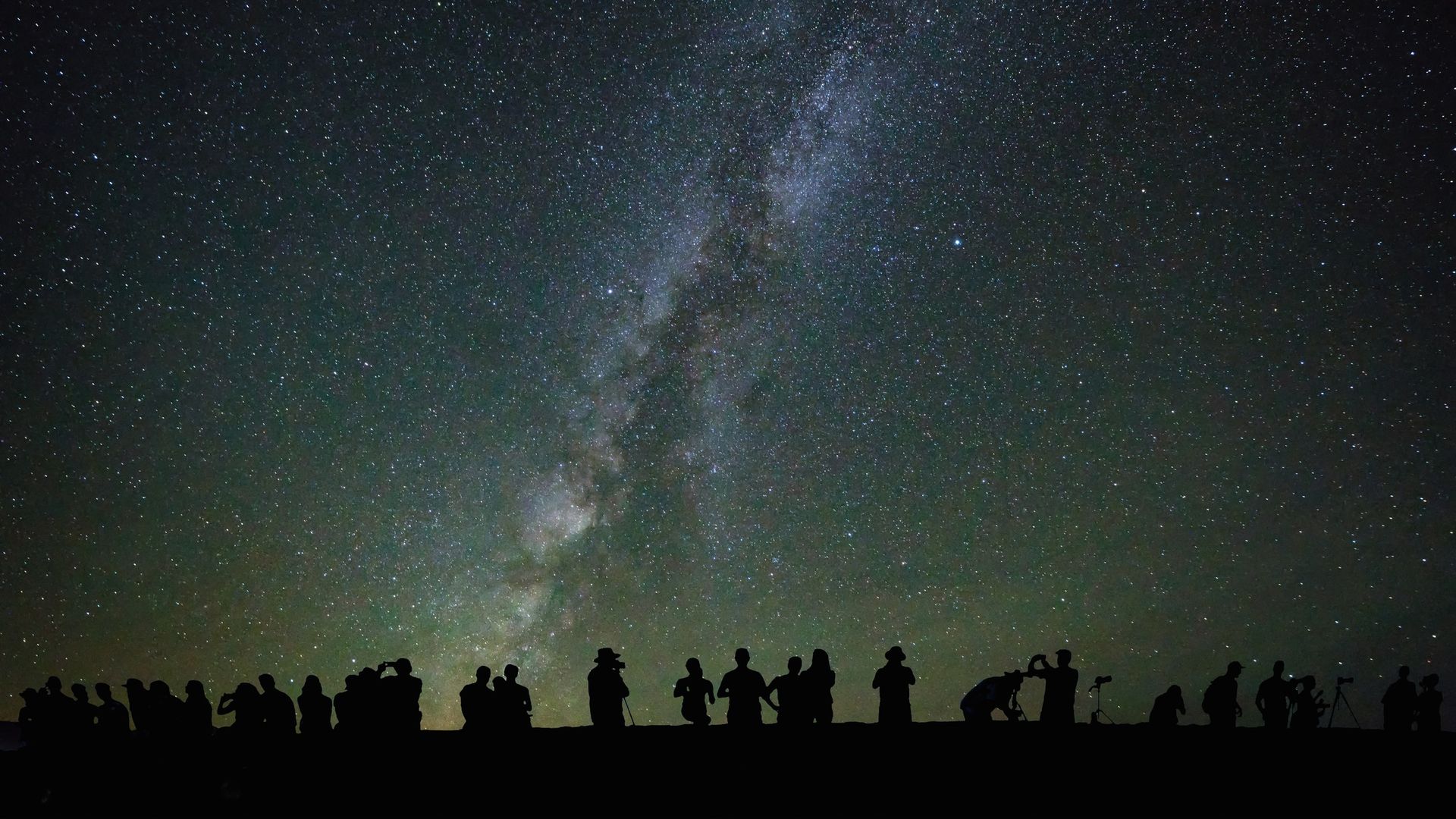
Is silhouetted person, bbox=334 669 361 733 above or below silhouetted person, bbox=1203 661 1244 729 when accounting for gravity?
above

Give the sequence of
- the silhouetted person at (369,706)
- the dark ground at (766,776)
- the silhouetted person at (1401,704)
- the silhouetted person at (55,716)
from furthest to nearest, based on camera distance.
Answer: the silhouetted person at (1401,704) → the silhouetted person at (55,716) → the silhouetted person at (369,706) → the dark ground at (766,776)

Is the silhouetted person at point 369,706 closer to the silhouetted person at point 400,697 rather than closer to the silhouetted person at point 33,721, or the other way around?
the silhouetted person at point 400,697

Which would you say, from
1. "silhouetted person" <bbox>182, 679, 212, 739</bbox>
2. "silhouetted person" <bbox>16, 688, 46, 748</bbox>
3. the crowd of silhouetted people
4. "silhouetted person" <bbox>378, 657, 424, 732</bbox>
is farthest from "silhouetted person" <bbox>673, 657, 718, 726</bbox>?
"silhouetted person" <bbox>16, 688, 46, 748</bbox>

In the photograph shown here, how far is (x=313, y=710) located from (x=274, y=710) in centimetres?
46

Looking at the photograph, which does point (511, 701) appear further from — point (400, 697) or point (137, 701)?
point (137, 701)

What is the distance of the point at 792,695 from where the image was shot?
11.7 meters

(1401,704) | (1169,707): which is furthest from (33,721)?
(1401,704)

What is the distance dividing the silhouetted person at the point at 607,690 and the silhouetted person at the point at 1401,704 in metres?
11.2

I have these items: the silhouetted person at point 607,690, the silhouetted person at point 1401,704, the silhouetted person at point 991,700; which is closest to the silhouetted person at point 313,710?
the silhouetted person at point 607,690

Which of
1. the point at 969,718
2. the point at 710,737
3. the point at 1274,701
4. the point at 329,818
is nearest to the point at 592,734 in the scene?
the point at 710,737

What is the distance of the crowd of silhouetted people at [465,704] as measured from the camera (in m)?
10.9

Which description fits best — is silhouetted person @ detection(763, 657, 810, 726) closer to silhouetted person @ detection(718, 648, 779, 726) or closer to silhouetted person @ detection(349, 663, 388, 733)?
silhouetted person @ detection(718, 648, 779, 726)

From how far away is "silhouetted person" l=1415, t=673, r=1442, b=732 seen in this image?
12562 millimetres

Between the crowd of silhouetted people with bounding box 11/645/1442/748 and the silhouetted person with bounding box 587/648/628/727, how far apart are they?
0.01 metres
